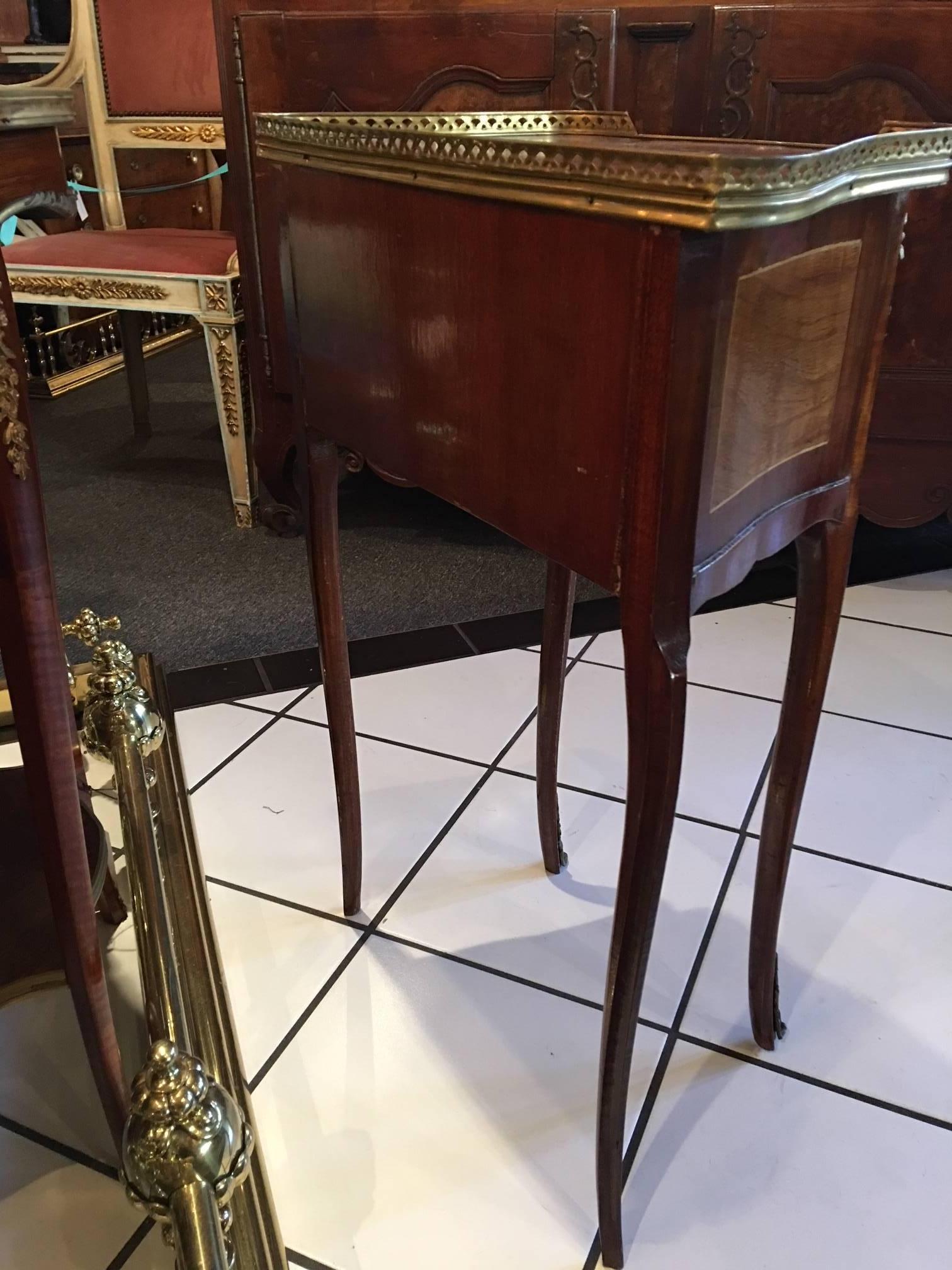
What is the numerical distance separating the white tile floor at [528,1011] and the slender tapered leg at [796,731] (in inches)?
3.5

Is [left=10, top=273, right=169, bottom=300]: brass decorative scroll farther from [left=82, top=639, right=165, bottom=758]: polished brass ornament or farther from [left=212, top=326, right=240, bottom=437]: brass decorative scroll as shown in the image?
[left=82, top=639, right=165, bottom=758]: polished brass ornament

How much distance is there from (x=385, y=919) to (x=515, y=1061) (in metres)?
0.22

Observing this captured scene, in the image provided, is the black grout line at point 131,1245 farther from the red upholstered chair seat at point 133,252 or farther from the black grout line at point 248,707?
the red upholstered chair seat at point 133,252

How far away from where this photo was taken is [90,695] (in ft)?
3.40

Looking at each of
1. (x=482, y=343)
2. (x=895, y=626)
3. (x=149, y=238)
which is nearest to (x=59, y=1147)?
(x=482, y=343)

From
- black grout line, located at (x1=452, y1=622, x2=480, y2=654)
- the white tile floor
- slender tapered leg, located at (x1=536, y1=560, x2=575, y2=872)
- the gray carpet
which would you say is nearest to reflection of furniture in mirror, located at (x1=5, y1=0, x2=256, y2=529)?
the gray carpet

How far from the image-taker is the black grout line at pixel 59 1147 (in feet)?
2.65

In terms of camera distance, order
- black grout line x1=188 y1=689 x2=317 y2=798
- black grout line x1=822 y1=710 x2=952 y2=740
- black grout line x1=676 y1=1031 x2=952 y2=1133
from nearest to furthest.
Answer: black grout line x1=676 y1=1031 x2=952 y2=1133
black grout line x1=188 y1=689 x2=317 y2=798
black grout line x1=822 y1=710 x2=952 y2=740

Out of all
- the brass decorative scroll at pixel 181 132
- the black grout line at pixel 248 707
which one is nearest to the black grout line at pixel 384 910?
the black grout line at pixel 248 707

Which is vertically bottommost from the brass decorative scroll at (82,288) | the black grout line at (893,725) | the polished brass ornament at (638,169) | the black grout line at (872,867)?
the black grout line at (893,725)

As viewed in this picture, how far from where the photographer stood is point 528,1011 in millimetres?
948

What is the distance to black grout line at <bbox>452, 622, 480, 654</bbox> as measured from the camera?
61.7 inches

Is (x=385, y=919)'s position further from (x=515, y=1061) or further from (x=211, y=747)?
(x=211, y=747)

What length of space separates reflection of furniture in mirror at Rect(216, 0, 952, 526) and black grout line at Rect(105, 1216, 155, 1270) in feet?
4.72
